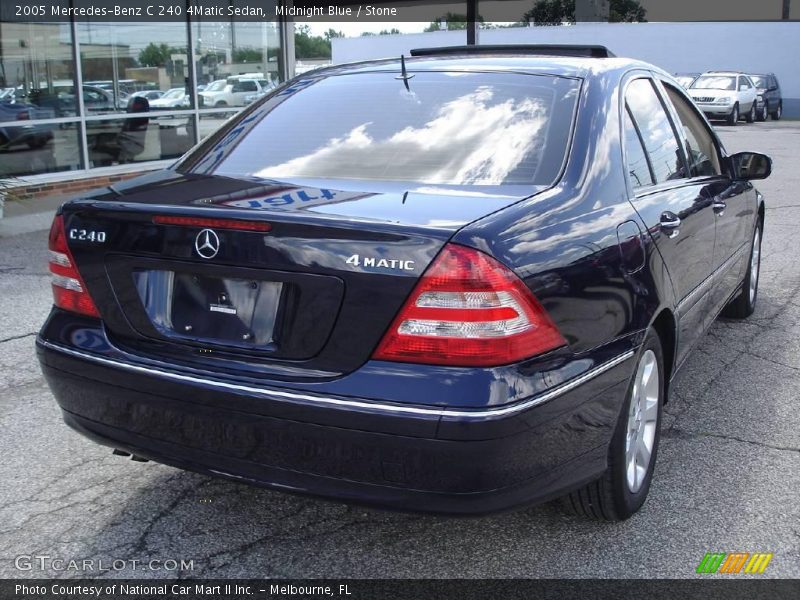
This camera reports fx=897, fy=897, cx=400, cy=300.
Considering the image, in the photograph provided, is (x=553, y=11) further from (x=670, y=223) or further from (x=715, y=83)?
(x=670, y=223)

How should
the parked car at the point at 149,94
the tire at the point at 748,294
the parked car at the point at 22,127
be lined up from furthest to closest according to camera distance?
the parked car at the point at 149,94 → the parked car at the point at 22,127 → the tire at the point at 748,294

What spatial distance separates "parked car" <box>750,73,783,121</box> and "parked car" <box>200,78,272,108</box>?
22695mm

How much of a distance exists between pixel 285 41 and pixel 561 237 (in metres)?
13.1

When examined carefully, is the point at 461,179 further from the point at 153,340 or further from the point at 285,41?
the point at 285,41

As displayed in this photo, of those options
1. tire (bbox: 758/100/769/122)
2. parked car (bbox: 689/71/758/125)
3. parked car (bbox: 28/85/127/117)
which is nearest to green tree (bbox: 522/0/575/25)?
tire (bbox: 758/100/769/122)

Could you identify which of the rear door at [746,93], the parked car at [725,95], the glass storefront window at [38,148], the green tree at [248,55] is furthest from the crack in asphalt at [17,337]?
the rear door at [746,93]

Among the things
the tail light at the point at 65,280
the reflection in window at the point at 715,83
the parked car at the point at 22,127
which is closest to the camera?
the tail light at the point at 65,280

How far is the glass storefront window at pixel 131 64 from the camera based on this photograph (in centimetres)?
1168

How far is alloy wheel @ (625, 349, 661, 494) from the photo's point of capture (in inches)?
125

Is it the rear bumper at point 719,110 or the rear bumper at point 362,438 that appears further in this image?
the rear bumper at point 719,110

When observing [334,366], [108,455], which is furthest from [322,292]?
[108,455]

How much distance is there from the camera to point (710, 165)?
15.2 ft

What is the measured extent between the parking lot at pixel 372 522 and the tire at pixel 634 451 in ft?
0.30

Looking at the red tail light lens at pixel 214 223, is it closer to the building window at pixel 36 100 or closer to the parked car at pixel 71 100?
the building window at pixel 36 100
